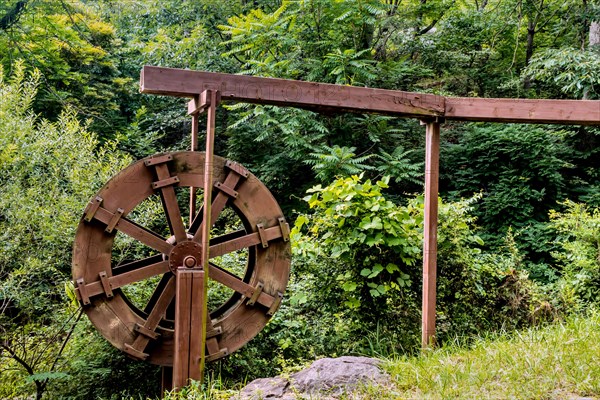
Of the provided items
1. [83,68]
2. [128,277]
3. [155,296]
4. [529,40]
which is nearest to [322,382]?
[128,277]

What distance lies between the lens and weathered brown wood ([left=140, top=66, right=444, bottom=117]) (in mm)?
3402

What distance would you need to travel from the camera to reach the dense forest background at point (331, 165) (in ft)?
14.8

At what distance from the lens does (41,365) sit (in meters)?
4.41

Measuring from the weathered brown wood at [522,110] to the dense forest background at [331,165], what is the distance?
0.98 m

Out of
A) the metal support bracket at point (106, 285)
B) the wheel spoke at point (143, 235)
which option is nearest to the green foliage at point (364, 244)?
the wheel spoke at point (143, 235)

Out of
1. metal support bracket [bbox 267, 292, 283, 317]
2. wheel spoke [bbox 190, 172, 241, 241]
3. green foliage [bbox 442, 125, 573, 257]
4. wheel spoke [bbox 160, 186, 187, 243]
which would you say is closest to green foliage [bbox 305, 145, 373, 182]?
green foliage [bbox 442, 125, 573, 257]

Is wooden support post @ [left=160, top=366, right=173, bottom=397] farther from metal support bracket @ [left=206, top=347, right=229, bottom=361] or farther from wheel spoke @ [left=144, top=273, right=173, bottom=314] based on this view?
wheel spoke @ [left=144, top=273, right=173, bottom=314]

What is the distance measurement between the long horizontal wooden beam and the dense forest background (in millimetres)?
891

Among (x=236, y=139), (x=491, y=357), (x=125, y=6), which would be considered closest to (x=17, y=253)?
(x=491, y=357)

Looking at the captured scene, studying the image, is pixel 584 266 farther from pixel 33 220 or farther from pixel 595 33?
pixel 33 220

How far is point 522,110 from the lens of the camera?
13.5 feet

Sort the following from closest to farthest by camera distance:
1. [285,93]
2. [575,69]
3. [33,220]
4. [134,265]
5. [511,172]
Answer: [285,93] → [134,265] → [33,220] → [575,69] → [511,172]

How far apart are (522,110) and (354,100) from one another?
141cm

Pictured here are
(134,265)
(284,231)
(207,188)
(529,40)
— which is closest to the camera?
(207,188)
